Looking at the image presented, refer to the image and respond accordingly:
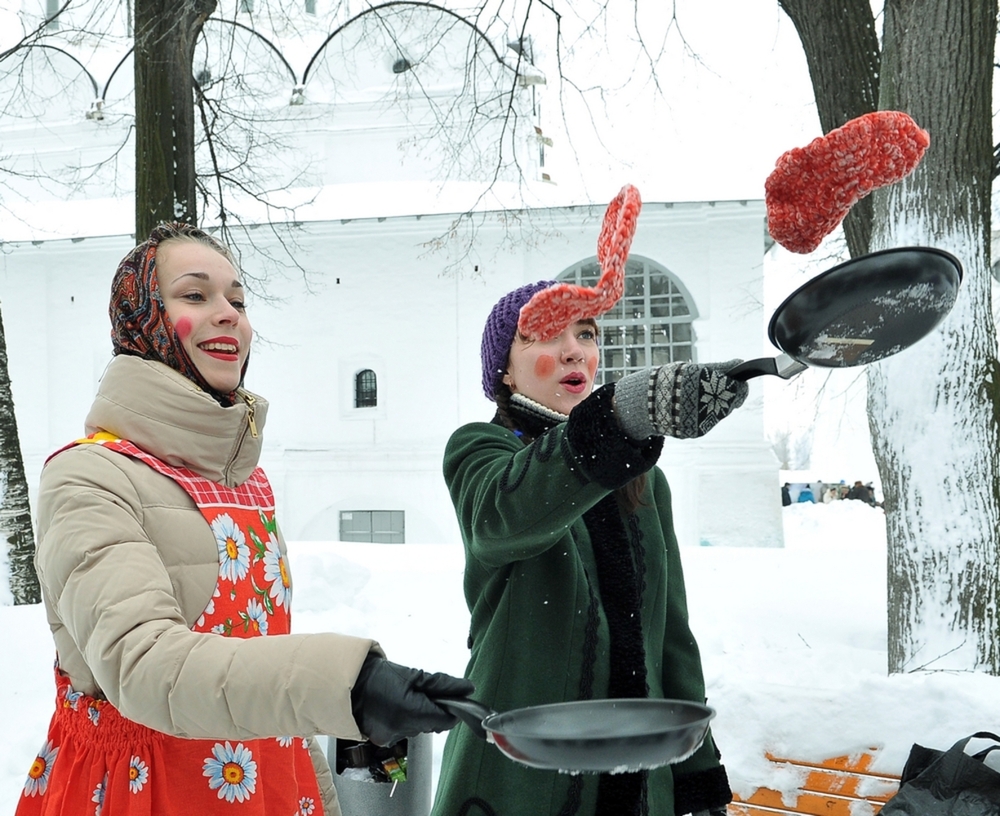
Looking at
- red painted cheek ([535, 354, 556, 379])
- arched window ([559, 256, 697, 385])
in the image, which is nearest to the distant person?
arched window ([559, 256, 697, 385])

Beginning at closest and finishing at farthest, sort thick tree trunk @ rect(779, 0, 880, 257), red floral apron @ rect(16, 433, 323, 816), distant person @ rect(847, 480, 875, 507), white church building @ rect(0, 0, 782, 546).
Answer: red floral apron @ rect(16, 433, 323, 816) → thick tree trunk @ rect(779, 0, 880, 257) → white church building @ rect(0, 0, 782, 546) → distant person @ rect(847, 480, 875, 507)

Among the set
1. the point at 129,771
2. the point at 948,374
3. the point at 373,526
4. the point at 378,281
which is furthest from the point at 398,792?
the point at 378,281

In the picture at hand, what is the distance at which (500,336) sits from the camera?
2086 millimetres

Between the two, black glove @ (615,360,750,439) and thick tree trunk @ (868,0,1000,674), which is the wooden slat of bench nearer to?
thick tree trunk @ (868,0,1000,674)

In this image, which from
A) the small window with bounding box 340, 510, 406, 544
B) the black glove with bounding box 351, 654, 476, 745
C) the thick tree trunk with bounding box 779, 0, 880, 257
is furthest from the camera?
the small window with bounding box 340, 510, 406, 544

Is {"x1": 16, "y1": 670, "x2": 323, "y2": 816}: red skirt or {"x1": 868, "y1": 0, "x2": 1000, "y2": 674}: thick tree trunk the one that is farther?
{"x1": 868, "y1": 0, "x2": 1000, "y2": 674}: thick tree trunk

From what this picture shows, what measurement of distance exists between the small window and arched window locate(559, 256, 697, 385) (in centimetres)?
398

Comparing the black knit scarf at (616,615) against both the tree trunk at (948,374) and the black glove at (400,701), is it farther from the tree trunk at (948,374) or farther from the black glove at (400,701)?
the tree trunk at (948,374)

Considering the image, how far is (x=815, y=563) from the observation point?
9.67 m

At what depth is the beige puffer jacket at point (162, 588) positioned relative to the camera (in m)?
1.17

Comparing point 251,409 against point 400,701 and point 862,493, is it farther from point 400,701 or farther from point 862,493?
point 862,493

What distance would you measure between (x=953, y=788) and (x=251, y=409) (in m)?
2.22

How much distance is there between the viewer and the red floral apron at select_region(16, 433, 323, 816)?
1501mm

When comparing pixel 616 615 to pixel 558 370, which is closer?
pixel 616 615
